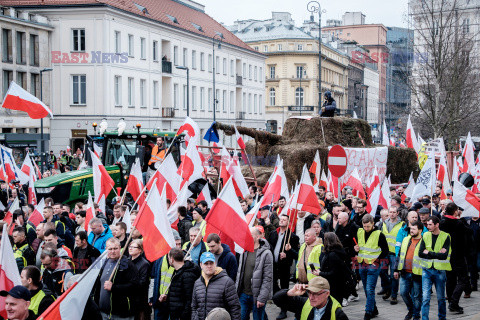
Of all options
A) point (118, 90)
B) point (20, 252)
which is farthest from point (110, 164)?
point (118, 90)

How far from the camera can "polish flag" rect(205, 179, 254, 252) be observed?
8922 millimetres

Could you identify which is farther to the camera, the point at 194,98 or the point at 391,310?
the point at 194,98

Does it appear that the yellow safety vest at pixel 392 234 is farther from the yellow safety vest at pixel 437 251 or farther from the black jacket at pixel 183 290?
the black jacket at pixel 183 290

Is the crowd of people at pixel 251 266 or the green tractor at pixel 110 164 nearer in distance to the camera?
the crowd of people at pixel 251 266

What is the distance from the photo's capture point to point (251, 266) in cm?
962

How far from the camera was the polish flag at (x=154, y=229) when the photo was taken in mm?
8578

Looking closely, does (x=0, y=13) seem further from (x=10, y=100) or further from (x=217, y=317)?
(x=217, y=317)

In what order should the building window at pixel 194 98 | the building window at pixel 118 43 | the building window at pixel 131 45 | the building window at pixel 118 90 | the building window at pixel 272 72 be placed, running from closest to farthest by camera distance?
the building window at pixel 118 43, the building window at pixel 118 90, the building window at pixel 131 45, the building window at pixel 194 98, the building window at pixel 272 72

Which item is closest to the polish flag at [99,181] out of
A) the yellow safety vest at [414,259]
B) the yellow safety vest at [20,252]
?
the yellow safety vest at [20,252]

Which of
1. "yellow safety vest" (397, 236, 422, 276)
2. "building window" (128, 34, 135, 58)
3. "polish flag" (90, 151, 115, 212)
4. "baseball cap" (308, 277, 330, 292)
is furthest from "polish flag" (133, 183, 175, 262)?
"building window" (128, 34, 135, 58)

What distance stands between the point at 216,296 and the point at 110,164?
40.2 feet

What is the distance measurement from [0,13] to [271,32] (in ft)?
170

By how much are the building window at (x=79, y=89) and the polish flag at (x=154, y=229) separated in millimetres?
39707

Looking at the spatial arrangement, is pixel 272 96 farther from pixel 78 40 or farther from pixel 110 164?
pixel 110 164
